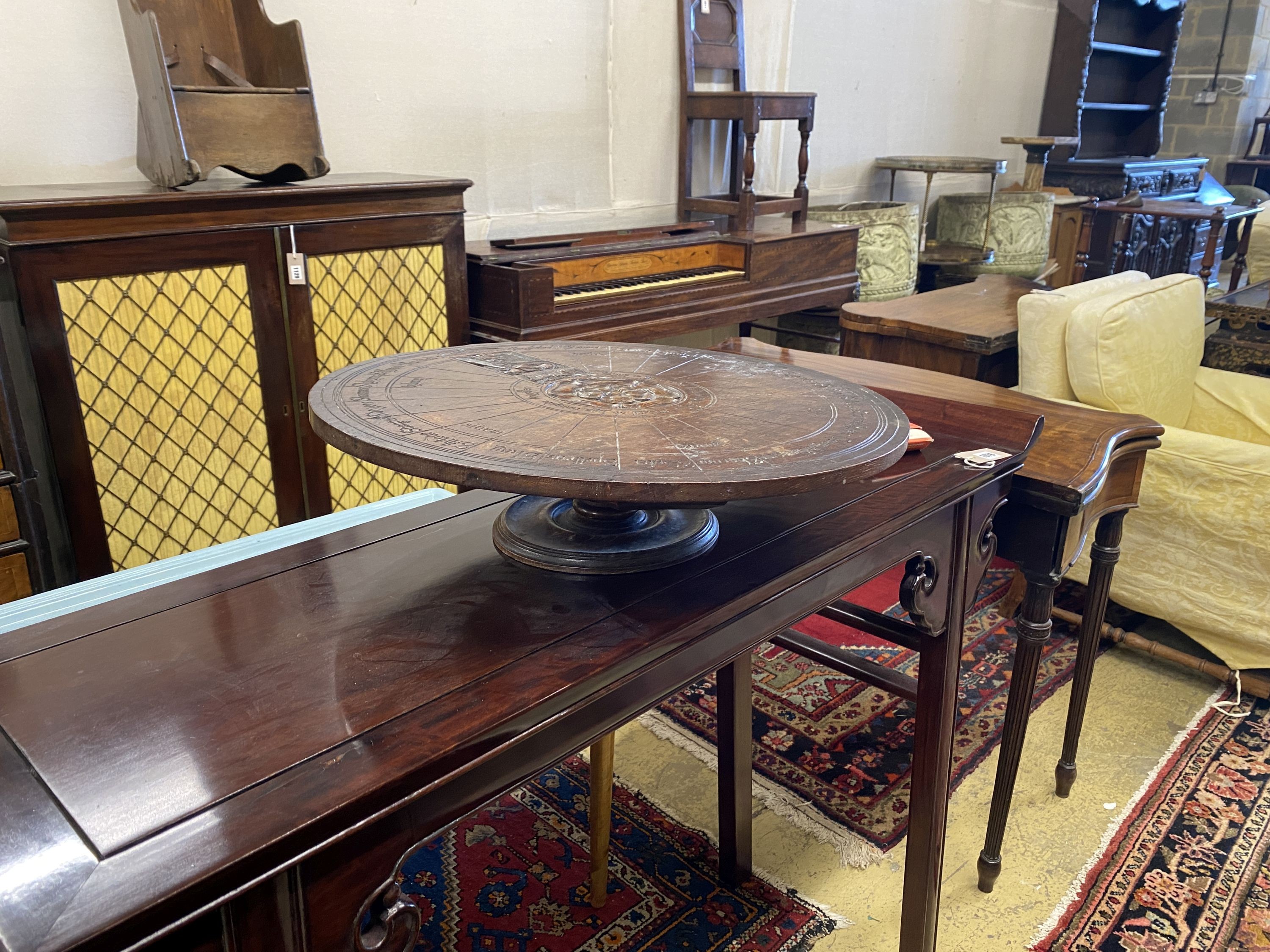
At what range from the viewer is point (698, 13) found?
3.87 meters

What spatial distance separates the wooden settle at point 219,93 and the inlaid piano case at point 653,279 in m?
0.65

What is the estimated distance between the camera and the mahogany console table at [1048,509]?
1.63 metres

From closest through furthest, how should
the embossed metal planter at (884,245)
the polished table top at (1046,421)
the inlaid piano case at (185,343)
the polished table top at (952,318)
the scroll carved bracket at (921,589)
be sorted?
the scroll carved bracket at (921,589)
the polished table top at (1046,421)
the inlaid piano case at (185,343)
the polished table top at (952,318)
the embossed metal planter at (884,245)

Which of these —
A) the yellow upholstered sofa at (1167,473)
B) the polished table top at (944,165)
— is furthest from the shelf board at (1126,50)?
the yellow upholstered sofa at (1167,473)

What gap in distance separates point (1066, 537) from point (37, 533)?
2183 millimetres

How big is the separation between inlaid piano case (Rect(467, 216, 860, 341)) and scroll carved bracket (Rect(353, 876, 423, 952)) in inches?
85.0

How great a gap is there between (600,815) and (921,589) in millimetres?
765

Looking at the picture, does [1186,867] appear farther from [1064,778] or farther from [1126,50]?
[1126,50]

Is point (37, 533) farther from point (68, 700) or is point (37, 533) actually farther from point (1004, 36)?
point (1004, 36)

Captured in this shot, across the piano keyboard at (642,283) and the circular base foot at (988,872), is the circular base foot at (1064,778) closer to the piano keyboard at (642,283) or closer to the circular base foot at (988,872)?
the circular base foot at (988,872)

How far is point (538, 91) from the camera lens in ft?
11.6

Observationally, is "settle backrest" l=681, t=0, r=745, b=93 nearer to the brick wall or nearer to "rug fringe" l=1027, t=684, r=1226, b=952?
"rug fringe" l=1027, t=684, r=1226, b=952

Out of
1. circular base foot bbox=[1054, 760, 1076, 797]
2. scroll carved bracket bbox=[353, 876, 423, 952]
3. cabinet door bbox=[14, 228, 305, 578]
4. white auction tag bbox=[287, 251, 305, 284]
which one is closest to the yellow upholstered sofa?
circular base foot bbox=[1054, 760, 1076, 797]

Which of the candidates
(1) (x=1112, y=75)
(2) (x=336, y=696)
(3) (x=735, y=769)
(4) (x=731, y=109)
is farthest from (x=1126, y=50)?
(2) (x=336, y=696)
